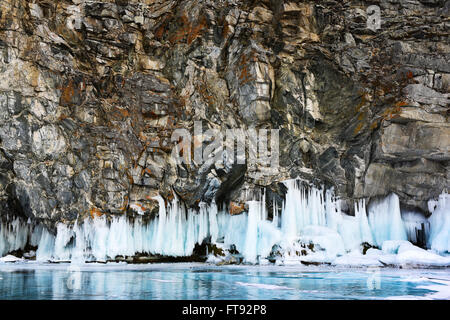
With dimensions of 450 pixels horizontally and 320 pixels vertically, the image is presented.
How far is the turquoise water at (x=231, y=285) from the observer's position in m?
13.1

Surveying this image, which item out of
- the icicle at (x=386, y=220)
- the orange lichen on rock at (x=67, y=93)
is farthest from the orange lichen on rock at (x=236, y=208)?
the orange lichen on rock at (x=67, y=93)

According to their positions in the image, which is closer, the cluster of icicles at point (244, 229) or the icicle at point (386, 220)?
the icicle at point (386, 220)

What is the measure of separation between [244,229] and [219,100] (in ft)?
30.4

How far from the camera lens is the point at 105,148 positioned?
28.1 metres

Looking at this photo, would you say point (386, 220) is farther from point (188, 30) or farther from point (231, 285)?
point (188, 30)

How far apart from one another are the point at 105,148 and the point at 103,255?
7.36m

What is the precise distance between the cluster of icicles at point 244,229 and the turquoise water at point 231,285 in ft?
15.7

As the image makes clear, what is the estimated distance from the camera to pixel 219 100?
28.6 meters

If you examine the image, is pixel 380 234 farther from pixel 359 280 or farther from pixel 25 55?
pixel 25 55

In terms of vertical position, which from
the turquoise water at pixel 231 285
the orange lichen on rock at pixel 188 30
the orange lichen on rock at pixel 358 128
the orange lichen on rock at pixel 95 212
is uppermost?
the orange lichen on rock at pixel 188 30

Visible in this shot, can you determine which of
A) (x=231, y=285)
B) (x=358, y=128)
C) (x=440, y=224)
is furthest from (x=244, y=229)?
(x=440, y=224)

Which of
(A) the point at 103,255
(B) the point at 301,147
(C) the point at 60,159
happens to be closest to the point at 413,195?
(B) the point at 301,147

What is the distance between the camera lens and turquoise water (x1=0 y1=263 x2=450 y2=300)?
42.9 feet

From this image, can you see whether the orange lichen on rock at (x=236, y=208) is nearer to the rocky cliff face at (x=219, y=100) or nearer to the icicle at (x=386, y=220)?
the rocky cliff face at (x=219, y=100)
